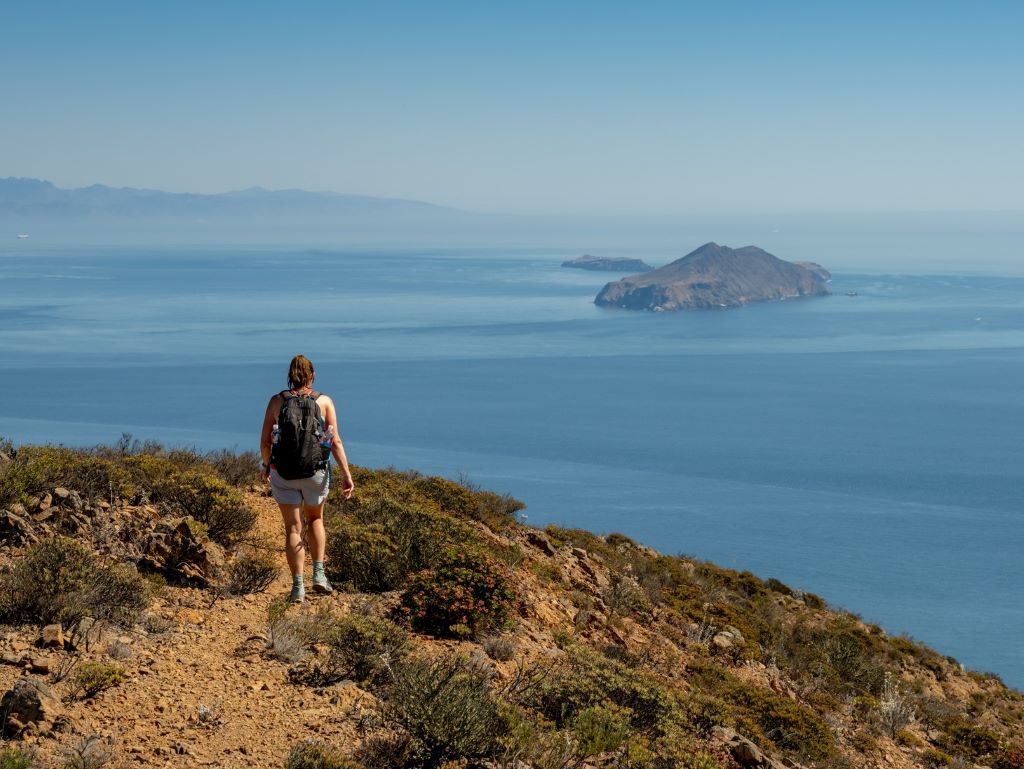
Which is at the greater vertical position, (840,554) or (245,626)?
(245,626)

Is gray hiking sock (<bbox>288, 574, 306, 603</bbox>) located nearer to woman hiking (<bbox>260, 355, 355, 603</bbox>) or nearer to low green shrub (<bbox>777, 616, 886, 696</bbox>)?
woman hiking (<bbox>260, 355, 355, 603</bbox>)

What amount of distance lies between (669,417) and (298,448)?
91703 mm

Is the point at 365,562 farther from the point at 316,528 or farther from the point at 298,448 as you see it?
the point at 298,448

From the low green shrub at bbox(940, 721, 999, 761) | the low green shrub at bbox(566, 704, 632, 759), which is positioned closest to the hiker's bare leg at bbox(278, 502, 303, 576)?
the low green shrub at bbox(566, 704, 632, 759)

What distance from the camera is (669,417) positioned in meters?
96.6

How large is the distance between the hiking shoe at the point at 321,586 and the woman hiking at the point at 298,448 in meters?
0.31

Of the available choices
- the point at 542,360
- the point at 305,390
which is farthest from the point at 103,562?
the point at 542,360

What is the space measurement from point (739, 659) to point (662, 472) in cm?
6694

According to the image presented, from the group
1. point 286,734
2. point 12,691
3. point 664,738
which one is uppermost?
point 12,691

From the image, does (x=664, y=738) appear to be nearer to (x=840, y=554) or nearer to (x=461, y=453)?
(x=840, y=554)

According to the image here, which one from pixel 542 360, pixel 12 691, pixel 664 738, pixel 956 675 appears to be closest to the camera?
pixel 12 691

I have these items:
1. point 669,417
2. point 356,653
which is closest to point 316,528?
point 356,653

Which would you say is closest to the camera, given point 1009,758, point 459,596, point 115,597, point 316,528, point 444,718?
point 444,718

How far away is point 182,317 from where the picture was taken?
519ft
